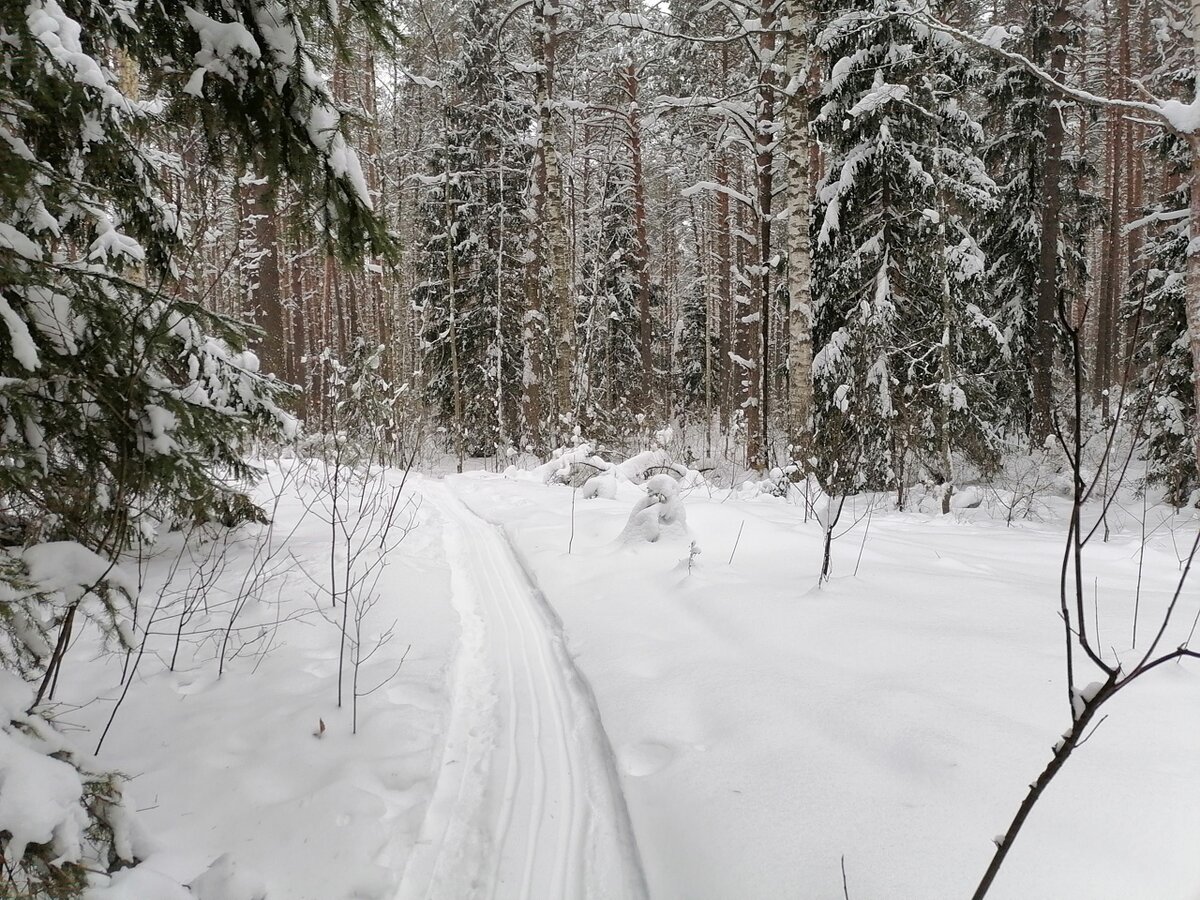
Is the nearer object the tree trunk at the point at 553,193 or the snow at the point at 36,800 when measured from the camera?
the snow at the point at 36,800

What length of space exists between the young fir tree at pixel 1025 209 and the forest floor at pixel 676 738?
36.9 ft

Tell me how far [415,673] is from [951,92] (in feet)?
36.5

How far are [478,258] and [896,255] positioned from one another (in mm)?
10705

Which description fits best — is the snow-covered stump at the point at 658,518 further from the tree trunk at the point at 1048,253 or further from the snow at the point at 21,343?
the tree trunk at the point at 1048,253

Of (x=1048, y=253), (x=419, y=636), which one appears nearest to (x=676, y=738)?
(x=419, y=636)

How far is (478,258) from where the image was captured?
1634 cm

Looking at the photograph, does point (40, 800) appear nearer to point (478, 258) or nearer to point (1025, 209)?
point (478, 258)

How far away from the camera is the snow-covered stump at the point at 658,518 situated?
5.31 meters

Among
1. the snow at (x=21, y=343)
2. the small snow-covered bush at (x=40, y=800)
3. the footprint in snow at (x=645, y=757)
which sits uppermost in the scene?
the snow at (x=21, y=343)

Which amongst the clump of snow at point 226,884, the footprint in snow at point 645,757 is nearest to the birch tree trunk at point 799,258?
the footprint in snow at point 645,757

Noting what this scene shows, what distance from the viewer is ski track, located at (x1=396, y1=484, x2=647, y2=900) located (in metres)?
2.06

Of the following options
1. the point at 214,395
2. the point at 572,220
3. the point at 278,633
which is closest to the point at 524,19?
the point at 572,220

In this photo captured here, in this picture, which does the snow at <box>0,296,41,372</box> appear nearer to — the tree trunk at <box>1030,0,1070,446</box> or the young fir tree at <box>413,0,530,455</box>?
the young fir tree at <box>413,0,530,455</box>

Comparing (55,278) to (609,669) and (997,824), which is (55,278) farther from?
(997,824)
